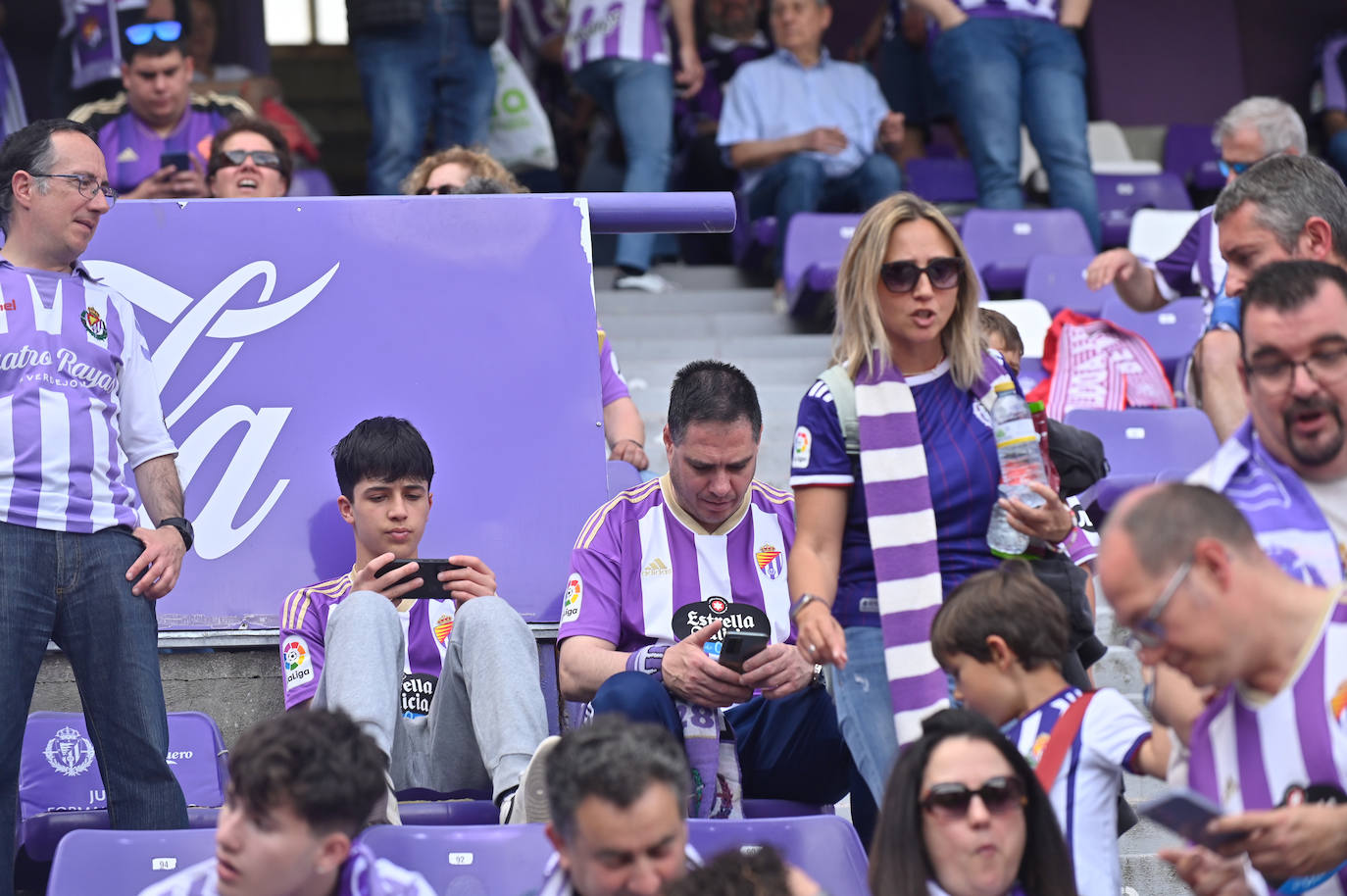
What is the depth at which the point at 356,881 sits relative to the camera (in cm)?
264

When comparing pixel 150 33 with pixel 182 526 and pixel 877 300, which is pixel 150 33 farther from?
pixel 877 300

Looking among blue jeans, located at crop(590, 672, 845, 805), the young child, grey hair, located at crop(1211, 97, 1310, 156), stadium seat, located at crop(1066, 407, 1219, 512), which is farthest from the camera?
grey hair, located at crop(1211, 97, 1310, 156)

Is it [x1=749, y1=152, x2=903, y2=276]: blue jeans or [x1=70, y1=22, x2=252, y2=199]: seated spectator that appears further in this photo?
[x1=749, y1=152, x2=903, y2=276]: blue jeans

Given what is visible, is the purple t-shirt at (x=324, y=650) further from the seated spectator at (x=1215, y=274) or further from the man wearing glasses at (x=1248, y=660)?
the seated spectator at (x=1215, y=274)

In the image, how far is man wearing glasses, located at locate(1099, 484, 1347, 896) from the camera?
7.19ft

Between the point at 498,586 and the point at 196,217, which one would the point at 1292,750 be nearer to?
the point at 498,586

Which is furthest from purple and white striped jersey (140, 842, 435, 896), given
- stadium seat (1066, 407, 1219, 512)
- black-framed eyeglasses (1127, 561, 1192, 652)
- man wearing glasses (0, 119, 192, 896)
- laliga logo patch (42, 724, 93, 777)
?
stadium seat (1066, 407, 1219, 512)

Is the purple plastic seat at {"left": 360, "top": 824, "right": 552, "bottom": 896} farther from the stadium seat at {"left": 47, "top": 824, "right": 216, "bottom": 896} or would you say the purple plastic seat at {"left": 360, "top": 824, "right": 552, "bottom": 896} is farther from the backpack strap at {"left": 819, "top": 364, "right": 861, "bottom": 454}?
the backpack strap at {"left": 819, "top": 364, "right": 861, "bottom": 454}

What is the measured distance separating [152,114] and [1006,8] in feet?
12.2

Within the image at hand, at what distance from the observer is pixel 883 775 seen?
3172mm

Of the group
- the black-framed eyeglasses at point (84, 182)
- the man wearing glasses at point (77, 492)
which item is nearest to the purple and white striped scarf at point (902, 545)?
the man wearing glasses at point (77, 492)

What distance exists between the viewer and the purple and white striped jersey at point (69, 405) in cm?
336

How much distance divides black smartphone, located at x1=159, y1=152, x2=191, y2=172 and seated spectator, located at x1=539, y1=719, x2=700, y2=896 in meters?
3.49

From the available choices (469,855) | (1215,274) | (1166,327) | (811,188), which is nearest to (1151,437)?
(1215,274)
